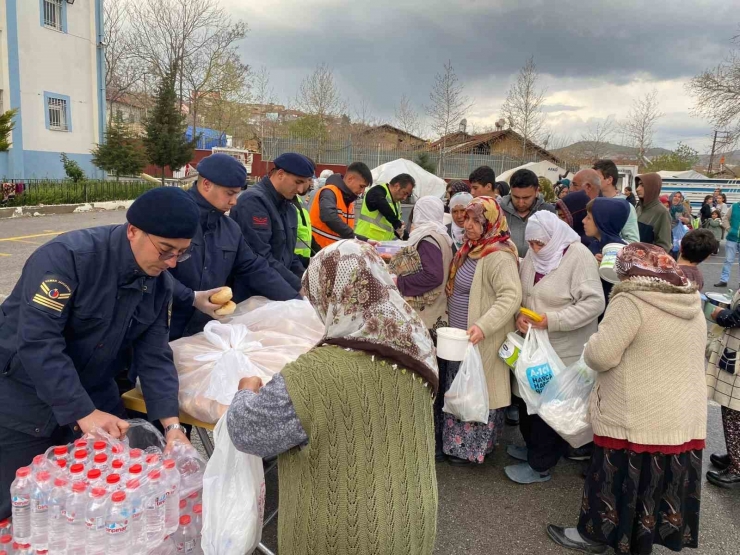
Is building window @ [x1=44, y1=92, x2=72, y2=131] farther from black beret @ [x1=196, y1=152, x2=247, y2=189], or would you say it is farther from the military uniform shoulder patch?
the military uniform shoulder patch

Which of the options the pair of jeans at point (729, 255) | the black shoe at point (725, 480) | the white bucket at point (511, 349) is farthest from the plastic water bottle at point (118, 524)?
the pair of jeans at point (729, 255)

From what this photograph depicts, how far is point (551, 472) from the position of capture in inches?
135

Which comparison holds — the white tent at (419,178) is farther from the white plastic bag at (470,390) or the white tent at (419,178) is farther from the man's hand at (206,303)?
the man's hand at (206,303)

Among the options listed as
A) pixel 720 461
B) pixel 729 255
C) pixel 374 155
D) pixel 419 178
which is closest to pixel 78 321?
pixel 720 461

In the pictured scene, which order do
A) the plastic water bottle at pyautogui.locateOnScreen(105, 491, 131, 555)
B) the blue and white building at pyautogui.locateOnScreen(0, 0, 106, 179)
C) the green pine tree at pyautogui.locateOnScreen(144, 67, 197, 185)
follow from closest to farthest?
the plastic water bottle at pyautogui.locateOnScreen(105, 491, 131, 555) < the blue and white building at pyautogui.locateOnScreen(0, 0, 106, 179) < the green pine tree at pyautogui.locateOnScreen(144, 67, 197, 185)

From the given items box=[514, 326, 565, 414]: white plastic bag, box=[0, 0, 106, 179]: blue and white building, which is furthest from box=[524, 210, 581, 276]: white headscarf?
box=[0, 0, 106, 179]: blue and white building

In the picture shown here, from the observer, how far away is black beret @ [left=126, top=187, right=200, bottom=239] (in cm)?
175

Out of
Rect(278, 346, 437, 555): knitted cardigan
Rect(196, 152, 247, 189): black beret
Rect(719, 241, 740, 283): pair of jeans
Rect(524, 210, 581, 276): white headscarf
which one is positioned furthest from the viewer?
Rect(719, 241, 740, 283): pair of jeans

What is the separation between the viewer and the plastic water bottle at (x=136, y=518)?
1638 mm

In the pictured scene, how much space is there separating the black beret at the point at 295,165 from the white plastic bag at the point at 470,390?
1.69m

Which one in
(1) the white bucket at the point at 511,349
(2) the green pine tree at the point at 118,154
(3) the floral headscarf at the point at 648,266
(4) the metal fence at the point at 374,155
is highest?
(4) the metal fence at the point at 374,155

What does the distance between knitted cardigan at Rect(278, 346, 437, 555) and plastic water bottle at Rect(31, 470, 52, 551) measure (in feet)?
→ 2.57

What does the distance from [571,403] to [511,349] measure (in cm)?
44

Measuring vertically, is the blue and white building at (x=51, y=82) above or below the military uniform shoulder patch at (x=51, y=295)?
above
